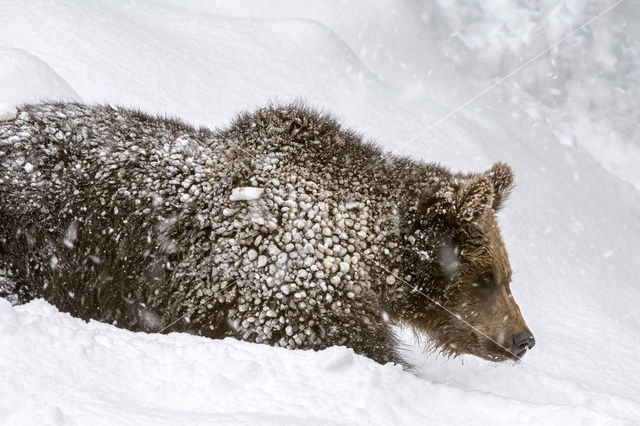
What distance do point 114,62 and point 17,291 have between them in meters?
4.82

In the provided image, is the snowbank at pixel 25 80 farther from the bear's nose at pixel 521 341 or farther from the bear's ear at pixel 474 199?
the bear's nose at pixel 521 341

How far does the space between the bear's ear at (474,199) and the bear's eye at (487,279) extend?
411 millimetres

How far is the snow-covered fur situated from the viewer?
158 inches

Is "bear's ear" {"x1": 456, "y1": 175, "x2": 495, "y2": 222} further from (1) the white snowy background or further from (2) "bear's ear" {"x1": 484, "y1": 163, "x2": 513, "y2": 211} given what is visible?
(1) the white snowy background

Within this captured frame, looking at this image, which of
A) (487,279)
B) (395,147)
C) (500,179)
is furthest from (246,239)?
(395,147)

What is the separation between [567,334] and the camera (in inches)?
246

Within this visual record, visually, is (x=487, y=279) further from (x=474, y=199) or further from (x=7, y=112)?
(x=7, y=112)

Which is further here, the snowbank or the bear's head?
the snowbank

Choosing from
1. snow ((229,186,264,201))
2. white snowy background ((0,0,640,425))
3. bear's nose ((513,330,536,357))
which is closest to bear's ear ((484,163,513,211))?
bear's nose ((513,330,536,357))

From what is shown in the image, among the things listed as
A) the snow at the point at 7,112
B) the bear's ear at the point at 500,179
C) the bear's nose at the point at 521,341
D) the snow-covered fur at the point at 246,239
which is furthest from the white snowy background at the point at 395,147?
the snow at the point at 7,112

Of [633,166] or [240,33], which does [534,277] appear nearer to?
[240,33]

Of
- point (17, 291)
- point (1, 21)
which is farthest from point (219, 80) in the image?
point (17, 291)

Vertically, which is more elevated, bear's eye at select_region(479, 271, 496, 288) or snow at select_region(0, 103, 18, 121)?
bear's eye at select_region(479, 271, 496, 288)

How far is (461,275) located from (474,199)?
Answer: 20.5 inches
